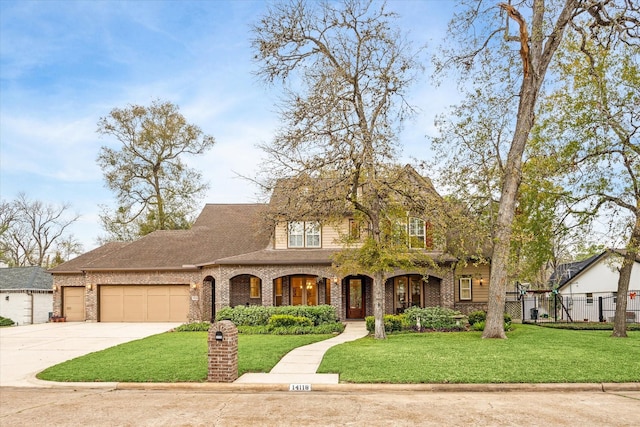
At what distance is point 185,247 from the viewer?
26.9 metres

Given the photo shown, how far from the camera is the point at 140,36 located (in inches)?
795

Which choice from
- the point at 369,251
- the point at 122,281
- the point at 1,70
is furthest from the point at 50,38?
the point at 369,251

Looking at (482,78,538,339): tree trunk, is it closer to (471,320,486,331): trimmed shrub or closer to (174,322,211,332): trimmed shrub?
(471,320,486,331): trimmed shrub

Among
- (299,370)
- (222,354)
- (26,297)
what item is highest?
(222,354)

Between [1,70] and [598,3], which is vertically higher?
[1,70]

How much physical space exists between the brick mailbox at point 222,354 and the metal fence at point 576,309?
1855 centimetres

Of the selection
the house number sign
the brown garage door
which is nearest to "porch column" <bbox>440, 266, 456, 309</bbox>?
the house number sign

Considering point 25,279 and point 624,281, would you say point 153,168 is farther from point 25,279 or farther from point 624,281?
point 624,281

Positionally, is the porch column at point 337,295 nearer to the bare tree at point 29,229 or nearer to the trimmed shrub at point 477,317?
the trimmed shrub at point 477,317

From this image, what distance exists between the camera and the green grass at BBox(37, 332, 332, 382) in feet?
33.9

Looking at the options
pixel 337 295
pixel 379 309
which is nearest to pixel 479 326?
pixel 379 309

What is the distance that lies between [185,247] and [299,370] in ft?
57.1

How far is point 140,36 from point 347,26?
894 centimetres

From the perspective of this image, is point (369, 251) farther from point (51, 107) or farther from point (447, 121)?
point (51, 107)
